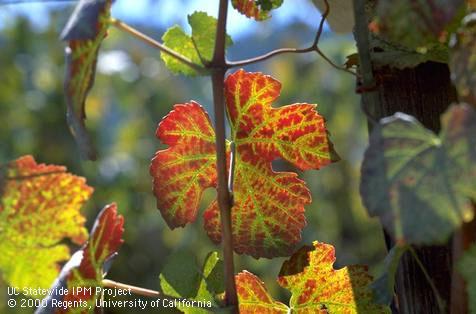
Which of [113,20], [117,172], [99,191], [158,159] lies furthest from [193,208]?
[117,172]

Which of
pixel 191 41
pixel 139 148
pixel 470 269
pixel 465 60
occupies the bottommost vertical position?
pixel 470 269

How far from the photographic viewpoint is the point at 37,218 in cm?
84

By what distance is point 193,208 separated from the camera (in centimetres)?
72

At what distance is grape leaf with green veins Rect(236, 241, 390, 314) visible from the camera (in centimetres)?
70

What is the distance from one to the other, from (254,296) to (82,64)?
0.93 feet

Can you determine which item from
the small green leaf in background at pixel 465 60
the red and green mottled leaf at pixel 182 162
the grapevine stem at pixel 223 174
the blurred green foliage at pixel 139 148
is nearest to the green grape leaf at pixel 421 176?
the small green leaf in background at pixel 465 60

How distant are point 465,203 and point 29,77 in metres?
7.11

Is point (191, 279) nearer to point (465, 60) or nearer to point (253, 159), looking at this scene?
point (253, 159)

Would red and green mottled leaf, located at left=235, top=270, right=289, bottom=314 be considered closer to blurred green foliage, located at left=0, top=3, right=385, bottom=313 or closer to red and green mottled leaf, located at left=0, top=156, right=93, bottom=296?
red and green mottled leaf, located at left=0, top=156, right=93, bottom=296

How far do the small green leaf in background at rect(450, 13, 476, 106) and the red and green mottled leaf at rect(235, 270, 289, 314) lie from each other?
0.31 m

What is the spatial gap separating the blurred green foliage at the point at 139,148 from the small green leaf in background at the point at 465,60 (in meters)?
5.19

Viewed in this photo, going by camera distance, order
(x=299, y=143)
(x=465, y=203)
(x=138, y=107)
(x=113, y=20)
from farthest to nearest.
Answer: (x=138, y=107) < (x=299, y=143) < (x=113, y=20) < (x=465, y=203)

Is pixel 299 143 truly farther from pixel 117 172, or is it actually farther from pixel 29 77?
pixel 29 77

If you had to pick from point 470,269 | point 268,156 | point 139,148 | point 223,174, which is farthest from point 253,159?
point 139,148
